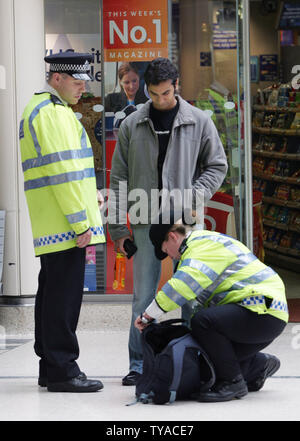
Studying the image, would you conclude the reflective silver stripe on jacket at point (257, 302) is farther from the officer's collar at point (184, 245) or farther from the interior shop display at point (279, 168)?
the interior shop display at point (279, 168)

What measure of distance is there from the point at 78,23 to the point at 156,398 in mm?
3173

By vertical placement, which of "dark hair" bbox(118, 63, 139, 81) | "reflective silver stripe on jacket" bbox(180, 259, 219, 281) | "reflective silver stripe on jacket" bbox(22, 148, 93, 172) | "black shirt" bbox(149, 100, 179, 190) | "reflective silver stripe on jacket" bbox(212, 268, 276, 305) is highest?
"dark hair" bbox(118, 63, 139, 81)

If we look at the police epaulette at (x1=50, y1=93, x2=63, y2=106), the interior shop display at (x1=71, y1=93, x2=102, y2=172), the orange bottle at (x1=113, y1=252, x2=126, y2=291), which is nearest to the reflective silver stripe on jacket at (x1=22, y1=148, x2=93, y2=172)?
the police epaulette at (x1=50, y1=93, x2=63, y2=106)

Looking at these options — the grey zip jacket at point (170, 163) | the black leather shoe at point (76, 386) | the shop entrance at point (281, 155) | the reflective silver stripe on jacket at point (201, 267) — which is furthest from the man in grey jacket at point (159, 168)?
the shop entrance at point (281, 155)

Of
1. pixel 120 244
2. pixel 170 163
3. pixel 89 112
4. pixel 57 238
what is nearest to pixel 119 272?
pixel 89 112

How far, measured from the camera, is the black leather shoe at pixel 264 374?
520cm

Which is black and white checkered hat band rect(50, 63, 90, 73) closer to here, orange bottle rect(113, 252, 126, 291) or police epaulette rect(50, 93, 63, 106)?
police epaulette rect(50, 93, 63, 106)

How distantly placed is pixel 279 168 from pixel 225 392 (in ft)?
21.3

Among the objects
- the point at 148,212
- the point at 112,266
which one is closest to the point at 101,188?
the point at 112,266

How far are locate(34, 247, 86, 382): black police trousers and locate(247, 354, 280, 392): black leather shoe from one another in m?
0.96

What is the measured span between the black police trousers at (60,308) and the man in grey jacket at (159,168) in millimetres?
399

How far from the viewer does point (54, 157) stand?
197 inches

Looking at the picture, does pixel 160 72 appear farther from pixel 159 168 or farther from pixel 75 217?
pixel 75 217

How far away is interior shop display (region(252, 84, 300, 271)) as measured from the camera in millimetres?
10719
